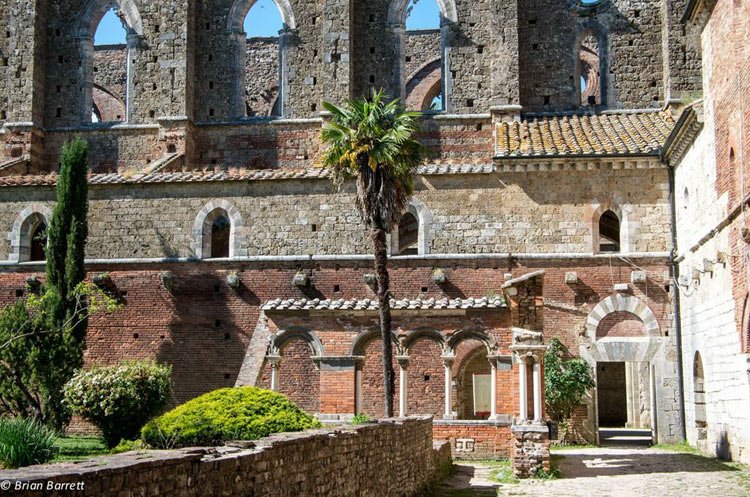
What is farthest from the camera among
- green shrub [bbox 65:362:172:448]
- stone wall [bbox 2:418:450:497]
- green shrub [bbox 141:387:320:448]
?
green shrub [bbox 65:362:172:448]

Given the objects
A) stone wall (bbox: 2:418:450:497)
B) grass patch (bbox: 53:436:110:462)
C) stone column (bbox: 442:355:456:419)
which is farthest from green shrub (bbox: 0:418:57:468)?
stone column (bbox: 442:355:456:419)

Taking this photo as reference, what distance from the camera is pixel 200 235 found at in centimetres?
2856

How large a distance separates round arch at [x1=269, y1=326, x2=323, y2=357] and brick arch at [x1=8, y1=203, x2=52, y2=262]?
8879mm

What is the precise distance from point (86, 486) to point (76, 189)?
22.1 m

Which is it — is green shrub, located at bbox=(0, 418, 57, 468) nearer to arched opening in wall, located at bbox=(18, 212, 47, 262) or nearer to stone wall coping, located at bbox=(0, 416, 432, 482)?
stone wall coping, located at bbox=(0, 416, 432, 482)

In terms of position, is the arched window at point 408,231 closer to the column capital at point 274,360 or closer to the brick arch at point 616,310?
the brick arch at point 616,310

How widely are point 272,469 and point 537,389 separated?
40.9ft

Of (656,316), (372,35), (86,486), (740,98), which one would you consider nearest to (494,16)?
(372,35)

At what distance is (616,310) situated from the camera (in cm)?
2655

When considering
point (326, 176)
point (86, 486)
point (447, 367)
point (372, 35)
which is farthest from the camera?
point (372, 35)

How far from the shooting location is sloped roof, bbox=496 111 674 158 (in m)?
27.2

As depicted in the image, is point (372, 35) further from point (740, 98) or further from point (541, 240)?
point (740, 98)

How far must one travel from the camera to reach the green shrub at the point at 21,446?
13.4m

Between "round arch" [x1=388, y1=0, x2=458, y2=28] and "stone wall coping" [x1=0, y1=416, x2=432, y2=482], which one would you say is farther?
"round arch" [x1=388, y1=0, x2=458, y2=28]
